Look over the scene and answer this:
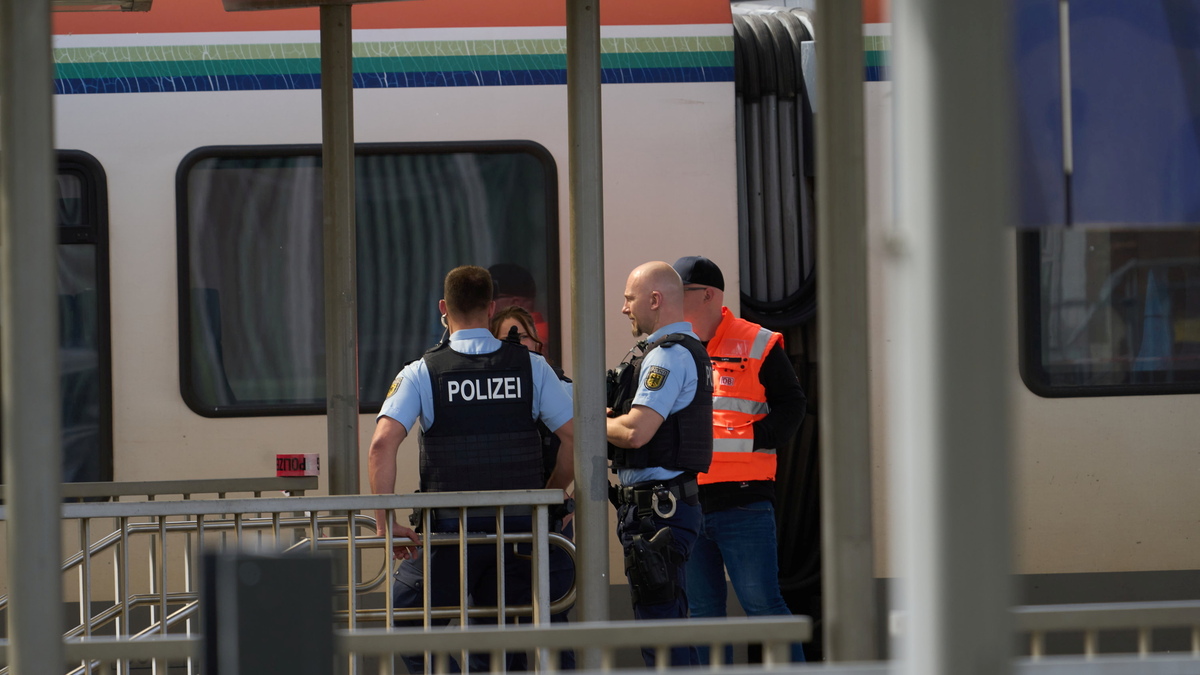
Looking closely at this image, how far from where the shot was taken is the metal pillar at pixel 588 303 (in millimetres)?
3145

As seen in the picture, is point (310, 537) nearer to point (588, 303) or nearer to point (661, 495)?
point (588, 303)

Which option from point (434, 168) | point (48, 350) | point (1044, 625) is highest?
point (434, 168)

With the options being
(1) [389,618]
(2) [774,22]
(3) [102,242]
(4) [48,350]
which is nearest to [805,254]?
(2) [774,22]

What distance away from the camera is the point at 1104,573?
4824 millimetres

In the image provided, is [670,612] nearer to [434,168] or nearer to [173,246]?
[434,168]

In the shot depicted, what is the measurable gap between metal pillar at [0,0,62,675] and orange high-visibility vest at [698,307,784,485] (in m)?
3.25

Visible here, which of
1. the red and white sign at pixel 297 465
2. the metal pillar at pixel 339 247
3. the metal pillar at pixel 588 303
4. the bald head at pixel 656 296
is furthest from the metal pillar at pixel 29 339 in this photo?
the red and white sign at pixel 297 465

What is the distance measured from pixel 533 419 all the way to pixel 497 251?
119 cm

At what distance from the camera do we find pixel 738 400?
4543 mm

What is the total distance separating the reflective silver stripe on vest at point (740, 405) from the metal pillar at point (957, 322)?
3.55 metres

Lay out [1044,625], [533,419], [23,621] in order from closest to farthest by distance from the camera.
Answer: [23,621]
[1044,625]
[533,419]

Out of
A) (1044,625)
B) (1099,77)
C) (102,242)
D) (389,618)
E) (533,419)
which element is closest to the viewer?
(1099,77)

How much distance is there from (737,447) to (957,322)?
3.53 m

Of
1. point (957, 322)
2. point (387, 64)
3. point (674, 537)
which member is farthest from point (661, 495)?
point (957, 322)
